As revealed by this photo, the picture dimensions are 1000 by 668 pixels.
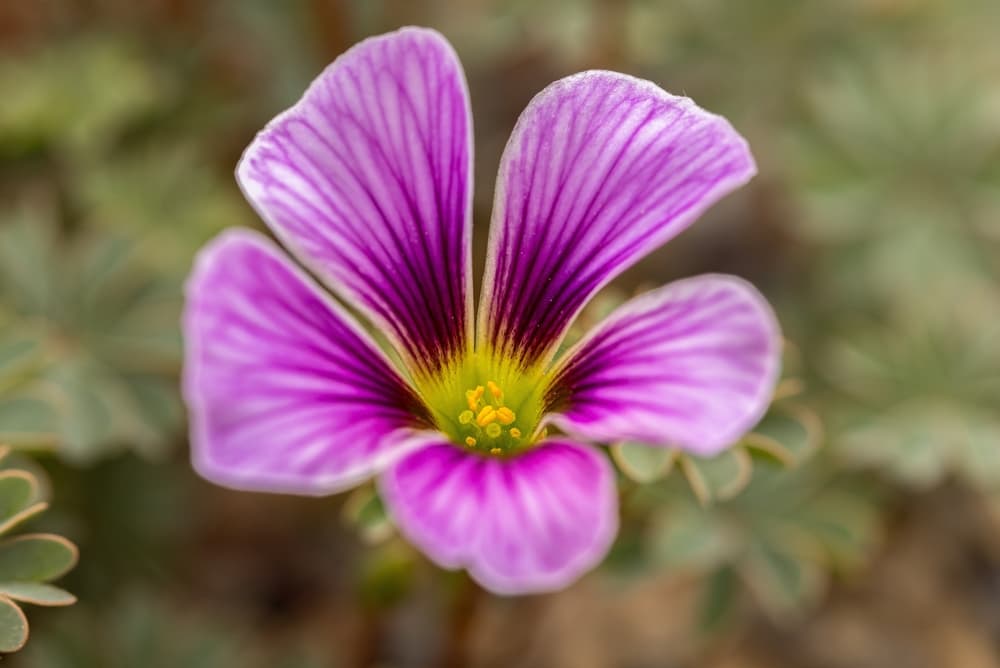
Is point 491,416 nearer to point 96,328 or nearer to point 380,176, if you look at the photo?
point 380,176

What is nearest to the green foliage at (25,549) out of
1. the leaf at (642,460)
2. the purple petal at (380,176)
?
the purple petal at (380,176)

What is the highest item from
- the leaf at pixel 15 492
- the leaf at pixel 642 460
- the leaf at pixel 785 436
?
the leaf at pixel 15 492

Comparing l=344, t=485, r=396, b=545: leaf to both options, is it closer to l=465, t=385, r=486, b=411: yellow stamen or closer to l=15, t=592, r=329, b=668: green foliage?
l=465, t=385, r=486, b=411: yellow stamen

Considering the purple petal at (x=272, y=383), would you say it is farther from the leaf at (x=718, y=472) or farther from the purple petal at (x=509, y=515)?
the leaf at (x=718, y=472)

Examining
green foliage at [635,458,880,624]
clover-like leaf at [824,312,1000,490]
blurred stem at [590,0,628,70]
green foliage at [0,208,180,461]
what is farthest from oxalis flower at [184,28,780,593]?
blurred stem at [590,0,628,70]

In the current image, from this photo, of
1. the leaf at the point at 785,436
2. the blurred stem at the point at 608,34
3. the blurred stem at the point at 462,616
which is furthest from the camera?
the blurred stem at the point at 608,34

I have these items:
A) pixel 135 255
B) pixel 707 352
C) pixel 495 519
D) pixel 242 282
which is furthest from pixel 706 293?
pixel 135 255

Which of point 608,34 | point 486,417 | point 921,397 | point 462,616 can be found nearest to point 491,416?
point 486,417

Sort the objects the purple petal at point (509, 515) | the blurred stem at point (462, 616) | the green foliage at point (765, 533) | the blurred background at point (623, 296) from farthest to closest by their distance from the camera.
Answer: the blurred background at point (623, 296) → the green foliage at point (765, 533) → the blurred stem at point (462, 616) → the purple petal at point (509, 515)
